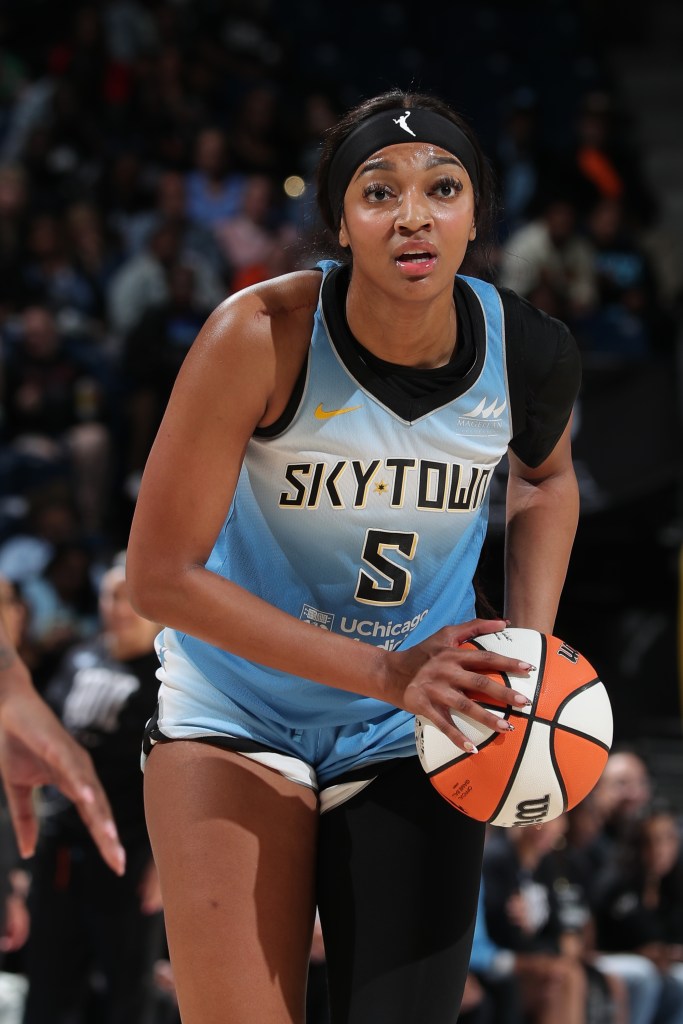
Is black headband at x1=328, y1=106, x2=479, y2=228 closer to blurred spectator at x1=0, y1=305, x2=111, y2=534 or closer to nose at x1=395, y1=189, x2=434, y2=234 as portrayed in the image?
nose at x1=395, y1=189, x2=434, y2=234

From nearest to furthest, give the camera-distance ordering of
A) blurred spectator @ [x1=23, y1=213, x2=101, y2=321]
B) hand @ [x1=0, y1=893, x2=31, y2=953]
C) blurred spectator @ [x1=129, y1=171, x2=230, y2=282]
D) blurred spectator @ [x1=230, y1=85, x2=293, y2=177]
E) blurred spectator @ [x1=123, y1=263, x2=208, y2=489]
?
hand @ [x1=0, y1=893, x2=31, y2=953], blurred spectator @ [x1=123, y1=263, x2=208, y2=489], blurred spectator @ [x1=23, y1=213, x2=101, y2=321], blurred spectator @ [x1=129, y1=171, x2=230, y2=282], blurred spectator @ [x1=230, y1=85, x2=293, y2=177]

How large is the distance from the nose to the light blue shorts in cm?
91

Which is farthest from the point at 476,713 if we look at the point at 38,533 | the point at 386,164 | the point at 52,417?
the point at 52,417

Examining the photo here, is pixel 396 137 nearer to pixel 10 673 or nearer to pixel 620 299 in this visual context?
pixel 10 673

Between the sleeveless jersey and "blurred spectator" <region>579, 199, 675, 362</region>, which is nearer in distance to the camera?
the sleeveless jersey

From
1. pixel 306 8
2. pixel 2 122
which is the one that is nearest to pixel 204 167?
pixel 2 122

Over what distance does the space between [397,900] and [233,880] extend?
30cm

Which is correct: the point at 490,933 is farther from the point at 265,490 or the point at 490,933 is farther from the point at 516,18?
the point at 516,18

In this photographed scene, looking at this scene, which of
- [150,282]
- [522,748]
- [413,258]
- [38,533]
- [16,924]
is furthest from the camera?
[150,282]

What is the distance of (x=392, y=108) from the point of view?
108 inches

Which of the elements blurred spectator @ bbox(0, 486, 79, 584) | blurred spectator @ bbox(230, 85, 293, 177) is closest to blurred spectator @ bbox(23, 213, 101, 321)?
blurred spectator @ bbox(0, 486, 79, 584)

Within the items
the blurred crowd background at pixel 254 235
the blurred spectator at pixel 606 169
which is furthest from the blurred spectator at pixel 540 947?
the blurred spectator at pixel 606 169

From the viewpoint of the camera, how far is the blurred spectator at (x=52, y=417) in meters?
8.55

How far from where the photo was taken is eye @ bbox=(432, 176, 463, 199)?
2.66 metres
